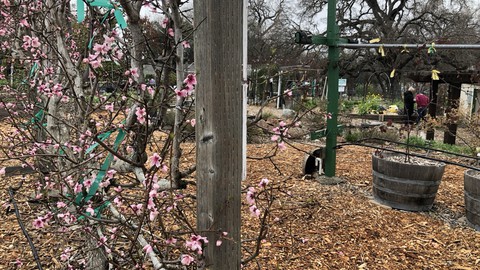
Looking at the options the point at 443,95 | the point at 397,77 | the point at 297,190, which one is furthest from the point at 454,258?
the point at 397,77

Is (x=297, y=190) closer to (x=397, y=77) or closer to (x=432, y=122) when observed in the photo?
(x=432, y=122)

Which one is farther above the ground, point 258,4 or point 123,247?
point 258,4

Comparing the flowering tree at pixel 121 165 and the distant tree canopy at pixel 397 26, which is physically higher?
the distant tree canopy at pixel 397 26

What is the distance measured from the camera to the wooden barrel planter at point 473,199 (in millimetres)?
3420

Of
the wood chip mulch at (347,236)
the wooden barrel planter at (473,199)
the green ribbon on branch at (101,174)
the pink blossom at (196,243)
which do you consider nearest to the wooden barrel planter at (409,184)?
the wood chip mulch at (347,236)

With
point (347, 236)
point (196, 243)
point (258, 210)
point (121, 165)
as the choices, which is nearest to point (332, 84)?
point (347, 236)

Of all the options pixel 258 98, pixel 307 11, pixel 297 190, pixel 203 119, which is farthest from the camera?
→ pixel 307 11

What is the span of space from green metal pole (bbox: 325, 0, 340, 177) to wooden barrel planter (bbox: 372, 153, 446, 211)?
876 mm

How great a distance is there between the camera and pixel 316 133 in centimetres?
483

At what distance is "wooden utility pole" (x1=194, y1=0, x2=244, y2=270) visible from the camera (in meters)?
1.16

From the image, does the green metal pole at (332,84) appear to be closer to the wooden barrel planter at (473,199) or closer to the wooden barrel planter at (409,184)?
the wooden barrel planter at (409,184)

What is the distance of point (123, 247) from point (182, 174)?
2.08ft

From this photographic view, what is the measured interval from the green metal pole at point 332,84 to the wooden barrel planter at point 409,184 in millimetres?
876

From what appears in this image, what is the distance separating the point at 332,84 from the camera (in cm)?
480
